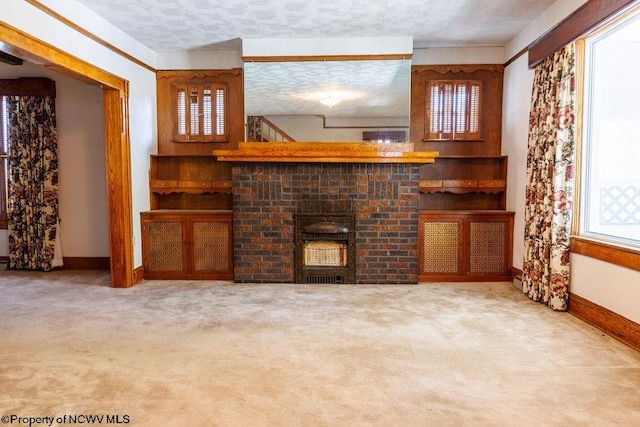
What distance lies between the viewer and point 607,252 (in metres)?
3.03

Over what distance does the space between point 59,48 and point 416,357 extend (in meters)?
3.74

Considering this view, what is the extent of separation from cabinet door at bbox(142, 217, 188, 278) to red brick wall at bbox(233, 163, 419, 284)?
759 millimetres

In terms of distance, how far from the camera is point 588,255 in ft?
10.8

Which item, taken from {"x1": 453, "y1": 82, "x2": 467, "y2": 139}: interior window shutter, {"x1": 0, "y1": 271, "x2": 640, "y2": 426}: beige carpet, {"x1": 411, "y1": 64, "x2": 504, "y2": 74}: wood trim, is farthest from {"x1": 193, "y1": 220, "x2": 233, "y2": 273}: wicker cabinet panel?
{"x1": 411, "y1": 64, "x2": 504, "y2": 74}: wood trim

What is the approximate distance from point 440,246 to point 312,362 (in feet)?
8.73

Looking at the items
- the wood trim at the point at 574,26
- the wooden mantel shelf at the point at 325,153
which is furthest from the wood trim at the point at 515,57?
→ the wooden mantel shelf at the point at 325,153

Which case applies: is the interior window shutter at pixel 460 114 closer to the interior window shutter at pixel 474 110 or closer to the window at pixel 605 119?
the interior window shutter at pixel 474 110

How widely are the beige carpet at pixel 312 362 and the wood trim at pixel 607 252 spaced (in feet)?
1.86

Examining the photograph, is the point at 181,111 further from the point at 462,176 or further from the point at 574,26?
the point at 574,26

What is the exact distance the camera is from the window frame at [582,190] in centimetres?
295

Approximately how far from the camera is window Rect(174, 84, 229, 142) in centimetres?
513

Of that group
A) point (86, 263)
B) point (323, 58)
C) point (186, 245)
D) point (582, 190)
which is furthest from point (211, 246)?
point (582, 190)

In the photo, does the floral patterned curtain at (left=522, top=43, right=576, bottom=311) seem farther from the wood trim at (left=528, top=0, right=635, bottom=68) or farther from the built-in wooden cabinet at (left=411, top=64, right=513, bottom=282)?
the built-in wooden cabinet at (left=411, top=64, right=513, bottom=282)

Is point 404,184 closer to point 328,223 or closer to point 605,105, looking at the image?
point 328,223
